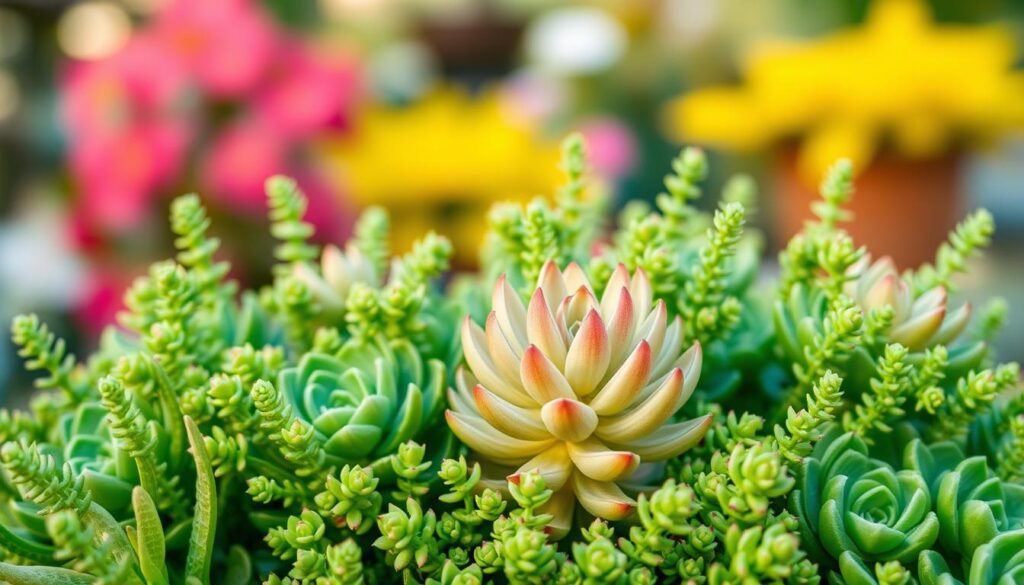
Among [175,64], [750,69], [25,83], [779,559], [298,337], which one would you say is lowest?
[779,559]

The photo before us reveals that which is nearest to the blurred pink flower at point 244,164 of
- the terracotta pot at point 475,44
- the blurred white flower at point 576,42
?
the blurred white flower at point 576,42

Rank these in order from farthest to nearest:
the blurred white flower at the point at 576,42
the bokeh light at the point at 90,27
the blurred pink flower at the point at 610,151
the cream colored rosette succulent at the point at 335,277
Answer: the blurred white flower at the point at 576,42 < the bokeh light at the point at 90,27 < the blurred pink flower at the point at 610,151 < the cream colored rosette succulent at the point at 335,277

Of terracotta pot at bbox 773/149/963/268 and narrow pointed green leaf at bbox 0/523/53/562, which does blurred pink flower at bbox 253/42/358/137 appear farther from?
narrow pointed green leaf at bbox 0/523/53/562

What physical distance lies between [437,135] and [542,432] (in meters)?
1.34

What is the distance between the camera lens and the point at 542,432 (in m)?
0.35

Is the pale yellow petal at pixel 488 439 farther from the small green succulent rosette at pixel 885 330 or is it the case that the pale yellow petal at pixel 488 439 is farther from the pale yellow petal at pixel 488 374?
the small green succulent rosette at pixel 885 330

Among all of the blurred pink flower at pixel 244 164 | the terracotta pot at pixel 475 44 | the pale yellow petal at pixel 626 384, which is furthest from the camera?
the terracotta pot at pixel 475 44

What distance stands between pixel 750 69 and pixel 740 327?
107cm

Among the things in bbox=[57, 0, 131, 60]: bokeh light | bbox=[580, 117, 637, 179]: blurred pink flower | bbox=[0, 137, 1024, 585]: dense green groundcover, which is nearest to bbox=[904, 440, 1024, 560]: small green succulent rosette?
bbox=[0, 137, 1024, 585]: dense green groundcover

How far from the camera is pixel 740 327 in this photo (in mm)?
467

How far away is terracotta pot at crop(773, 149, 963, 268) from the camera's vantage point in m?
1.29

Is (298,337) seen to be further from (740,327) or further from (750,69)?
(750,69)

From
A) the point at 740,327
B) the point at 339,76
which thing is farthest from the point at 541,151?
the point at 740,327

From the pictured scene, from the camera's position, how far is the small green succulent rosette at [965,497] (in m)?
0.36
